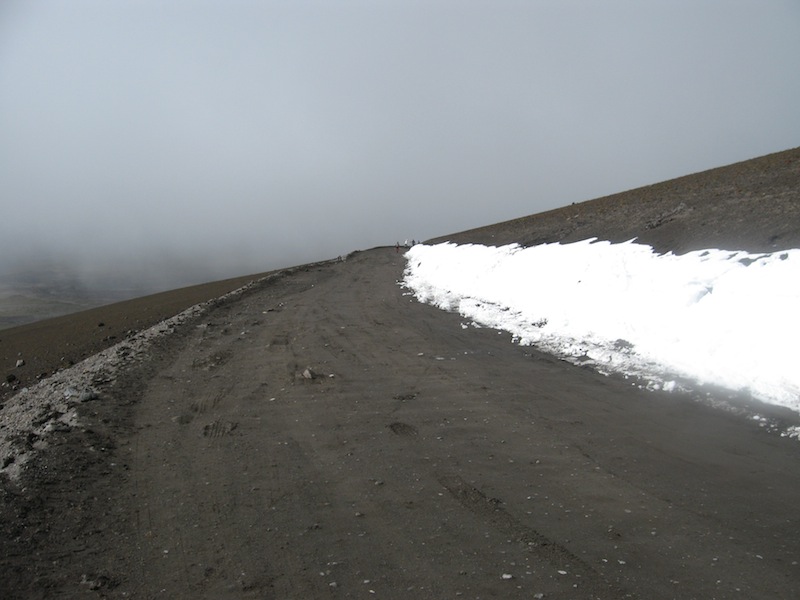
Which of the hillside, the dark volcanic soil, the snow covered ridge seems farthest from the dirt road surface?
the hillside

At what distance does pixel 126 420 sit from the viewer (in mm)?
7484

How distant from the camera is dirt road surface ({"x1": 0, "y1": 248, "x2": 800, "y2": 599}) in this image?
4266 mm

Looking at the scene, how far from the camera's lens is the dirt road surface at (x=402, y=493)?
168 inches

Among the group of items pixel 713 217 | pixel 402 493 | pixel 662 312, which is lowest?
pixel 402 493

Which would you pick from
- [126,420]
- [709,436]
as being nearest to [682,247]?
[709,436]

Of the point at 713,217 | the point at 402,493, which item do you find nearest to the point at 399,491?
the point at 402,493

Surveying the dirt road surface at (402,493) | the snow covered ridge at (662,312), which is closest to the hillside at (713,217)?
the snow covered ridge at (662,312)

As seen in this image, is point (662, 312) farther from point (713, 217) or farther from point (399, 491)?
point (399, 491)

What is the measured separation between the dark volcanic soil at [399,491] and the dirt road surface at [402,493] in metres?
0.02

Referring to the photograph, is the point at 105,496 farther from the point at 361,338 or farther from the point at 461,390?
the point at 361,338

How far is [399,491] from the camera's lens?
18.5 ft

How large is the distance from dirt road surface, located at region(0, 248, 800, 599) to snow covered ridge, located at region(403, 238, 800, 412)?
1057 millimetres

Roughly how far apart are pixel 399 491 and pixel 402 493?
0.05m

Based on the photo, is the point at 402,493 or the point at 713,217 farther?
the point at 713,217
